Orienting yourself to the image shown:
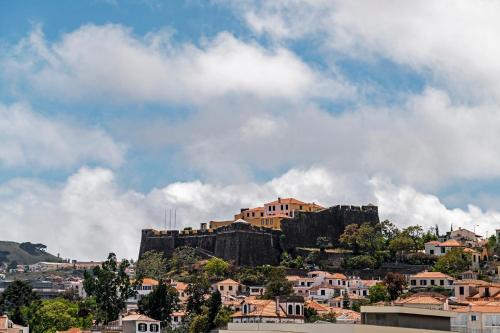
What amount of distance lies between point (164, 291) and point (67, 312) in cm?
831

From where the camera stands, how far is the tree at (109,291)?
301 feet

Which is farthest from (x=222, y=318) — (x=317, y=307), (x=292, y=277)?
(x=292, y=277)

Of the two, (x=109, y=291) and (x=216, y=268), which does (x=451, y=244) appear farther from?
(x=109, y=291)

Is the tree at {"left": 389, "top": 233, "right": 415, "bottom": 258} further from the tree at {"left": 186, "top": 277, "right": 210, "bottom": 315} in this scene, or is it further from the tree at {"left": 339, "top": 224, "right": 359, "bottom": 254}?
the tree at {"left": 186, "top": 277, "right": 210, "bottom": 315}

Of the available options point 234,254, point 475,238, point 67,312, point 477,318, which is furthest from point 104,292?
point 475,238

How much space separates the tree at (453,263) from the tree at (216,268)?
19.7 metres

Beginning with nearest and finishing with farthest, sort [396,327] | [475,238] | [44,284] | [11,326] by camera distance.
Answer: [396,327], [11,326], [475,238], [44,284]

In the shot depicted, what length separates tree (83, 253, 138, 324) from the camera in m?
91.8

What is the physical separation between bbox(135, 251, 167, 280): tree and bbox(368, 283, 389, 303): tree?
24832 millimetres

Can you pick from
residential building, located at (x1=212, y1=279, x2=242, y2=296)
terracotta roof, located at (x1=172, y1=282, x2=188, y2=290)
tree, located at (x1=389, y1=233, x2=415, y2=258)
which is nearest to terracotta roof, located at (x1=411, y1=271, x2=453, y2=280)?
tree, located at (x1=389, y1=233, x2=415, y2=258)

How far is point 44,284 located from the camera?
164 metres

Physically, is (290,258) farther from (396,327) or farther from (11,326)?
(396,327)

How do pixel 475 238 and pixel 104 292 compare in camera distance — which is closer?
pixel 104 292

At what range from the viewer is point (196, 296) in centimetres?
9638
